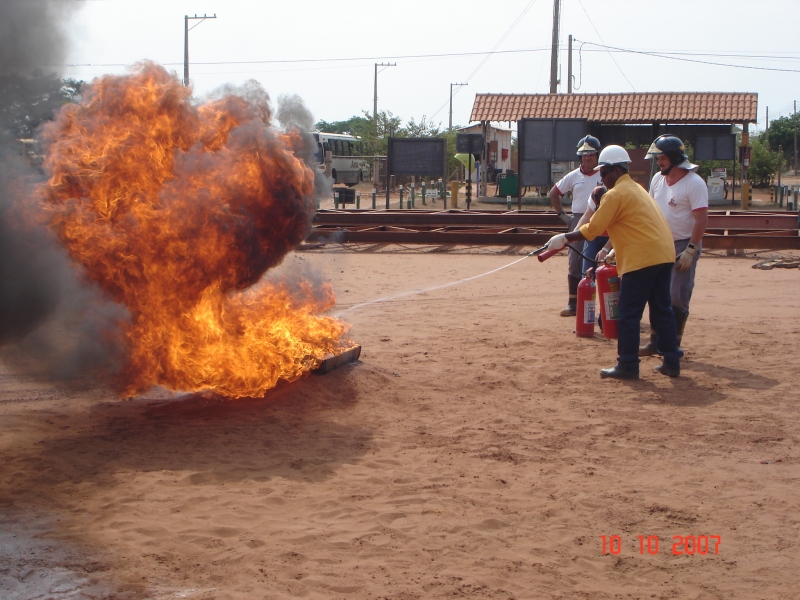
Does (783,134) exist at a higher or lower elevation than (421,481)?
higher

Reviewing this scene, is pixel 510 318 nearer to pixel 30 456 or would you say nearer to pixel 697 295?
pixel 697 295

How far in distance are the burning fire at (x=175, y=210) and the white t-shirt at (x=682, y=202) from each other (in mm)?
3436

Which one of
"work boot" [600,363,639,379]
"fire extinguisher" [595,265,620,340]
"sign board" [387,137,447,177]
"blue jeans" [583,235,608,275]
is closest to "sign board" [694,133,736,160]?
"sign board" [387,137,447,177]

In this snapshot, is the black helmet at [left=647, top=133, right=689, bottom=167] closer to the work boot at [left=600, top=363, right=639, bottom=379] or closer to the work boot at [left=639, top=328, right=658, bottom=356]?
the work boot at [left=639, top=328, right=658, bottom=356]

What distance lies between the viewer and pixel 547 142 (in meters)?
25.4

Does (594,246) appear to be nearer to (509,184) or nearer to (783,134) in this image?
(509,184)

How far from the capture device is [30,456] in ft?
16.7

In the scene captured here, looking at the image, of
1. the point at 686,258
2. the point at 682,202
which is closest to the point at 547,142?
the point at 682,202

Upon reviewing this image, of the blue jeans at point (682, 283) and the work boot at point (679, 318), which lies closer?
the blue jeans at point (682, 283)

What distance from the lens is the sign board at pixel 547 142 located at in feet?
83.3

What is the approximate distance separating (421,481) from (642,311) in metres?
3.08

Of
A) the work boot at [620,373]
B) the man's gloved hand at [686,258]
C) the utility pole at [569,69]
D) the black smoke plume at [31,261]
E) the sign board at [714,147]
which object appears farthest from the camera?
the utility pole at [569,69]

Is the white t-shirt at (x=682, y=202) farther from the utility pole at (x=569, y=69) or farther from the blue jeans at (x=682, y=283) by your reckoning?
the utility pole at (x=569, y=69)

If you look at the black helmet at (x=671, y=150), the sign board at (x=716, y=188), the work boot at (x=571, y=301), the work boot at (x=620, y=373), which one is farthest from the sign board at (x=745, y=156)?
the work boot at (x=620, y=373)
